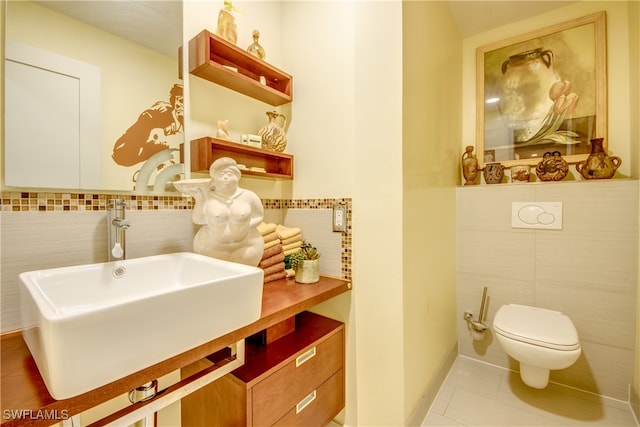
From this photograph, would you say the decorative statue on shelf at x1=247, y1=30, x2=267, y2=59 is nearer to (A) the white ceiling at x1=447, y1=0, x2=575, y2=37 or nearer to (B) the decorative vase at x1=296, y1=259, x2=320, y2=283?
(B) the decorative vase at x1=296, y1=259, x2=320, y2=283

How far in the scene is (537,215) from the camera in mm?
1689

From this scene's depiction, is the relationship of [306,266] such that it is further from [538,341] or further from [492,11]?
[492,11]

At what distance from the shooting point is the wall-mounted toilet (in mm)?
1262

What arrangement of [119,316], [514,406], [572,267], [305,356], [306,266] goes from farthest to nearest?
[572,267] → [514,406] → [306,266] → [305,356] → [119,316]

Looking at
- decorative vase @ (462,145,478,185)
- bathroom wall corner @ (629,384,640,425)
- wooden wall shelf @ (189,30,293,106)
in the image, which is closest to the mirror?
wooden wall shelf @ (189,30,293,106)

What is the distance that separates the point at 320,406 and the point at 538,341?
1.08 m

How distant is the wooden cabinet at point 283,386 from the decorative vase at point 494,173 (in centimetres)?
142

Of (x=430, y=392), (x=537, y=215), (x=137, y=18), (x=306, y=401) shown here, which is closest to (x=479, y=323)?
(x=430, y=392)

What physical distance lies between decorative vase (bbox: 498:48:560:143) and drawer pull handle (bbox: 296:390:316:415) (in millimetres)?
2009

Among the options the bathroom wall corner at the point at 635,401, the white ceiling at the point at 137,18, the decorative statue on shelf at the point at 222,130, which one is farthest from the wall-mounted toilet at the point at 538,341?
the white ceiling at the point at 137,18

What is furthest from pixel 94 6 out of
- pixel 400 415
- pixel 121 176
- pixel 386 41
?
pixel 400 415

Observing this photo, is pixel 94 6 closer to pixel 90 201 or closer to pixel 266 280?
pixel 90 201

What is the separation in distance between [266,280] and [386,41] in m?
1.20

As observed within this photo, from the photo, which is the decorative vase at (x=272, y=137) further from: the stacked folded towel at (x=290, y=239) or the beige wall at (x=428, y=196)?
the beige wall at (x=428, y=196)
